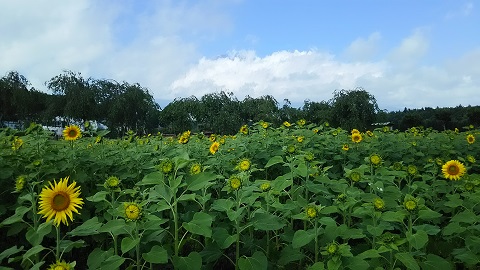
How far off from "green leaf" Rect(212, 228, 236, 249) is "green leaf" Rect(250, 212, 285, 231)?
4.6 inches

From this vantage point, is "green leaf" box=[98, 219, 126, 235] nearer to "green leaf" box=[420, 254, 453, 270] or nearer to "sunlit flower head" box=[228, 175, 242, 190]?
"sunlit flower head" box=[228, 175, 242, 190]

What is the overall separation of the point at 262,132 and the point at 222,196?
1.54 metres

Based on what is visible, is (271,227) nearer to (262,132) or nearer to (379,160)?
(379,160)

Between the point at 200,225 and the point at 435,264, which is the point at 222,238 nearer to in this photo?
the point at 200,225

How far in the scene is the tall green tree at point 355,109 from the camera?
97.3 feet

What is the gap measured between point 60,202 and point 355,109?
29.5m

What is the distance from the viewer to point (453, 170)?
2.79m

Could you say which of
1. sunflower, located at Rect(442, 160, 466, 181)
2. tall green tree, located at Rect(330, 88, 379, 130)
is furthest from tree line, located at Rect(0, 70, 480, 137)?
sunflower, located at Rect(442, 160, 466, 181)

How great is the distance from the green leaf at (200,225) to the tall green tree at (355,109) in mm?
28208

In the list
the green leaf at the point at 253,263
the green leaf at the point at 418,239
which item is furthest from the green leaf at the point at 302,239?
the green leaf at the point at 418,239

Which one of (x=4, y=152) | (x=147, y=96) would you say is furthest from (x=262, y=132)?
(x=147, y=96)

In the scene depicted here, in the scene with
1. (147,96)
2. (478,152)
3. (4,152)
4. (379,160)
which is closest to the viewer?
(379,160)

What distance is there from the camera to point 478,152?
4.94m

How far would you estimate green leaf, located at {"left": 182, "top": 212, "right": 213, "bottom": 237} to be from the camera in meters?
1.60
